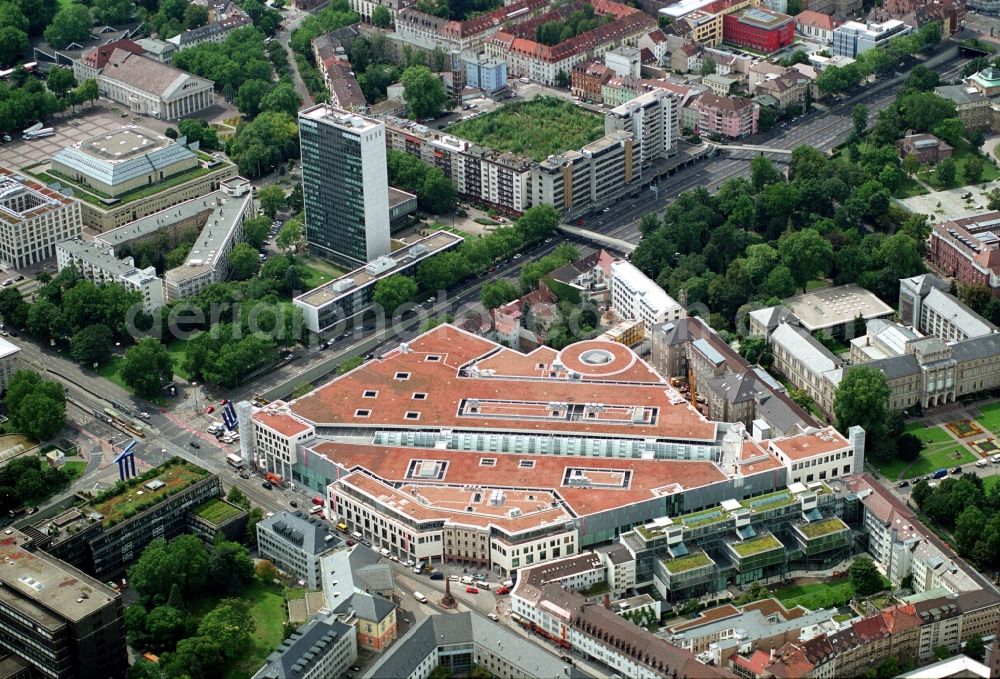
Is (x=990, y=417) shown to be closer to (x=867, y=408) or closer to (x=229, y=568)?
(x=867, y=408)

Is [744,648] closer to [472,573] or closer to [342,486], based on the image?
[472,573]

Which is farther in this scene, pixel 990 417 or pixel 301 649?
pixel 990 417

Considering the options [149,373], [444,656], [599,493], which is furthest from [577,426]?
[149,373]

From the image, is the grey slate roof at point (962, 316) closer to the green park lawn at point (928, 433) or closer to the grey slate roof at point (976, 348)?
the grey slate roof at point (976, 348)

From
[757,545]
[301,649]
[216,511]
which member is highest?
[301,649]

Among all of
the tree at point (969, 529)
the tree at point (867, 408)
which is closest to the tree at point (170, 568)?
the tree at point (867, 408)

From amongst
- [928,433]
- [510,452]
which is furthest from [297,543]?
[928,433]
